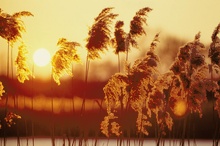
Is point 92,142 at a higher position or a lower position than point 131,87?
lower

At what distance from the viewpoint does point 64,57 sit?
11148 millimetres

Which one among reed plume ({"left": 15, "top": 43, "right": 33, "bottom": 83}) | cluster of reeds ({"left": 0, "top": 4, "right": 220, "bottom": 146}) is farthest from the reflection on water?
reed plume ({"left": 15, "top": 43, "right": 33, "bottom": 83})

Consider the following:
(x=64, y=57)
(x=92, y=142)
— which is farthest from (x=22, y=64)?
(x=92, y=142)

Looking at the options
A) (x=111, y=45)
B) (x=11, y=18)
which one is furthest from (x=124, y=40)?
(x=11, y=18)

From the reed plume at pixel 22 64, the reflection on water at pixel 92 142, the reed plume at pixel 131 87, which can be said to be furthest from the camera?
the reed plume at pixel 22 64

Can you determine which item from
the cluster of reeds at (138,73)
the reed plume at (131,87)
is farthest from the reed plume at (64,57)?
the reed plume at (131,87)

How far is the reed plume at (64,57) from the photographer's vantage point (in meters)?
11.1

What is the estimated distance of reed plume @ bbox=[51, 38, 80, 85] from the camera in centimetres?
1114

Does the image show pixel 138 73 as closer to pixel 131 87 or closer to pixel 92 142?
pixel 131 87

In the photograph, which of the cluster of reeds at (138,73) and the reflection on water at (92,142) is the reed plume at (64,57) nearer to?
the cluster of reeds at (138,73)

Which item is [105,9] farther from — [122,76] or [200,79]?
[200,79]

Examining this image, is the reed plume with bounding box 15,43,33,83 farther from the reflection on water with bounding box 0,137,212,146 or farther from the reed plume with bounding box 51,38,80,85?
the reflection on water with bounding box 0,137,212,146

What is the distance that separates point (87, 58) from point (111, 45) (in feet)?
2.08

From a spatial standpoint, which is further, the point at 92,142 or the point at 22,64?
the point at 92,142
